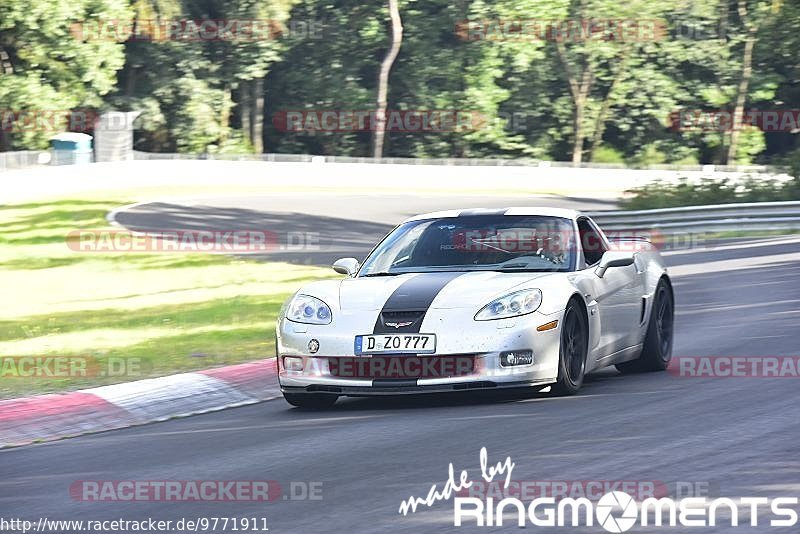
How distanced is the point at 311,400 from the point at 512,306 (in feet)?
5.11

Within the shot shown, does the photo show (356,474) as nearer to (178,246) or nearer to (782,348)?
(782,348)

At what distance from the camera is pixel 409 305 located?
341 inches

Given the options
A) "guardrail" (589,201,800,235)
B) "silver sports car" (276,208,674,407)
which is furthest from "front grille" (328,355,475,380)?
"guardrail" (589,201,800,235)

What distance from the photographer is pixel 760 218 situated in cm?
2748

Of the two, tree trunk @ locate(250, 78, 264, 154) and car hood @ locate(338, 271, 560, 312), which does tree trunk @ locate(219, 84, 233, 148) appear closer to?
tree trunk @ locate(250, 78, 264, 154)

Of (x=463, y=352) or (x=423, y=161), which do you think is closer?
(x=463, y=352)
